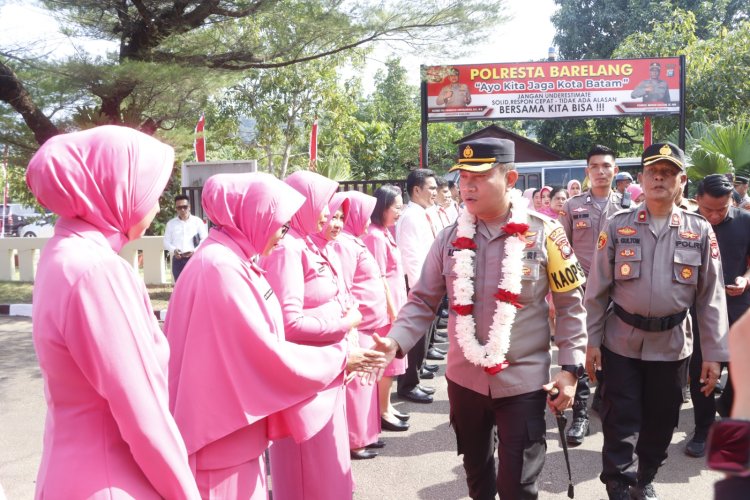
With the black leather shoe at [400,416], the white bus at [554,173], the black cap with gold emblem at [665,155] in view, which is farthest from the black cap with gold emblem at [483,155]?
the white bus at [554,173]

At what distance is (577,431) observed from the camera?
5496mm

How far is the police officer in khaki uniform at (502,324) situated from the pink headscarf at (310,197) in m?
0.87

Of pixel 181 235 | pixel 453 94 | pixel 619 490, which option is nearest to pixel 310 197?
→ pixel 619 490

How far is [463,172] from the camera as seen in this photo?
3467 mm

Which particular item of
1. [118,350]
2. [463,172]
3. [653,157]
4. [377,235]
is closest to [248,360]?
[118,350]

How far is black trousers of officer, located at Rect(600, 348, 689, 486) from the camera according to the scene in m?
4.07

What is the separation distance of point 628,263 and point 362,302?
2075mm

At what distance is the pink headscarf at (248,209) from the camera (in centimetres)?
294

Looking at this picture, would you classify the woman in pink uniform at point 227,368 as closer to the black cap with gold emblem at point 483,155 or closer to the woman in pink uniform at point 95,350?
the woman in pink uniform at point 95,350

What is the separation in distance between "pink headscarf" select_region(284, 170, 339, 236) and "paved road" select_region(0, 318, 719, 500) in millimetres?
1826

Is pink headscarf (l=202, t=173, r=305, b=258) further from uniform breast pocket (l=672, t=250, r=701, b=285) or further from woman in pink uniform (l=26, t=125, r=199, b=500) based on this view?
uniform breast pocket (l=672, t=250, r=701, b=285)

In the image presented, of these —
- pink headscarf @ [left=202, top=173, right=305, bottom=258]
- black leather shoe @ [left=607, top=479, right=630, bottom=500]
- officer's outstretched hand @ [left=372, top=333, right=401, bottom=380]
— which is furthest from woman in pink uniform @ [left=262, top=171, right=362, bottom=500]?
black leather shoe @ [left=607, top=479, right=630, bottom=500]

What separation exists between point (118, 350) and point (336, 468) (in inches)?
79.5

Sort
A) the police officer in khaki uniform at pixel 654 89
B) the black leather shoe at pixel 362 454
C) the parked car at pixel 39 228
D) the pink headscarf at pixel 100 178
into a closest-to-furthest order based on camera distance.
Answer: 1. the pink headscarf at pixel 100 178
2. the black leather shoe at pixel 362 454
3. the police officer in khaki uniform at pixel 654 89
4. the parked car at pixel 39 228
